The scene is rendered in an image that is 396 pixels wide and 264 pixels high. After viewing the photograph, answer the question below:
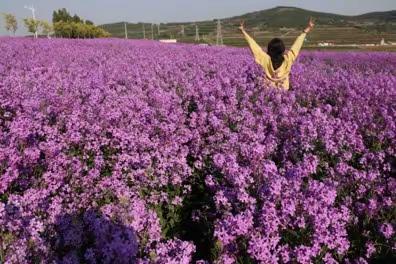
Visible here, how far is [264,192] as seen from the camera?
4.07 meters

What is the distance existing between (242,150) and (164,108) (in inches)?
77.3

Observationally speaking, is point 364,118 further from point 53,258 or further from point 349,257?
point 53,258

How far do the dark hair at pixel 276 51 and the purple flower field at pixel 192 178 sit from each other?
1310 mm

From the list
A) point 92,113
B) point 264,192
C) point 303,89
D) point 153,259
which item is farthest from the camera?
point 303,89

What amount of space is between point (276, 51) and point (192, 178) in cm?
451

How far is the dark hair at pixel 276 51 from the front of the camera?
9266 mm

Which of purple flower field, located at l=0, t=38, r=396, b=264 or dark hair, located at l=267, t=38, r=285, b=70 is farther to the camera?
dark hair, located at l=267, t=38, r=285, b=70

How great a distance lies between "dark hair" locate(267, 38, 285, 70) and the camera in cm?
927

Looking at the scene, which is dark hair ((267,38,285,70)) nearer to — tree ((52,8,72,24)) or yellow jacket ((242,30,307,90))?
yellow jacket ((242,30,307,90))

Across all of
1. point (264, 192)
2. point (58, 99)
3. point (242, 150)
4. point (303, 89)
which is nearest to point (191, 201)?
point (242, 150)

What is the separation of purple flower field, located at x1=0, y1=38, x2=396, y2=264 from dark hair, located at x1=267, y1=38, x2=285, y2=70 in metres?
1.31

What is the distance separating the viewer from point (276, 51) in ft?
30.5

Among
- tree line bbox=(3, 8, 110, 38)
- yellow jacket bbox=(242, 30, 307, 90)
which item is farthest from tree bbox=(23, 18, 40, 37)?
yellow jacket bbox=(242, 30, 307, 90)

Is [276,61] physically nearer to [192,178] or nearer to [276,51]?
[276,51]
